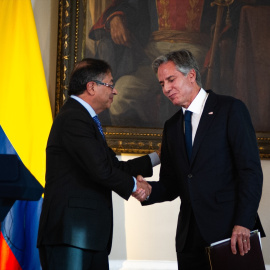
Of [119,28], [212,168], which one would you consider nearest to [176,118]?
[212,168]

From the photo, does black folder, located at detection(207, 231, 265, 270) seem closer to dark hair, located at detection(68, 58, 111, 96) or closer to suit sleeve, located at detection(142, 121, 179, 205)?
suit sleeve, located at detection(142, 121, 179, 205)

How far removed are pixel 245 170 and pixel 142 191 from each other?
87 cm

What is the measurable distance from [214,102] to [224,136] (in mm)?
247

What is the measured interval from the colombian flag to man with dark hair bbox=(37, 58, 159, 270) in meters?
1.34

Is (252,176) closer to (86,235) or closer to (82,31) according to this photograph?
(86,235)

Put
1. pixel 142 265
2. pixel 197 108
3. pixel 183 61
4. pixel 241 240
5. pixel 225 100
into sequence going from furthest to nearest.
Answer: pixel 142 265, pixel 183 61, pixel 197 108, pixel 225 100, pixel 241 240

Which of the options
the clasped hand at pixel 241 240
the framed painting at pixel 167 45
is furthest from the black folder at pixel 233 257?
the framed painting at pixel 167 45

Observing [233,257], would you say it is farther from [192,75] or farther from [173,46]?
[173,46]

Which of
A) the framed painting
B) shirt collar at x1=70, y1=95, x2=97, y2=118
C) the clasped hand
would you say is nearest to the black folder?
the clasped hand

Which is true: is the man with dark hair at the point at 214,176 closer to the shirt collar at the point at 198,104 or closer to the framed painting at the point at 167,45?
the shirt collar at the point at 198,104

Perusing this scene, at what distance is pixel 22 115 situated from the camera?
14.6ft

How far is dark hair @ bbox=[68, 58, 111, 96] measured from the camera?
3.27 m

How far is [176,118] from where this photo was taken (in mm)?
3137

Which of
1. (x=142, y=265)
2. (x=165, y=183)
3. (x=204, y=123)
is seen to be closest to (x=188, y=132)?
(x=204, y=123)
